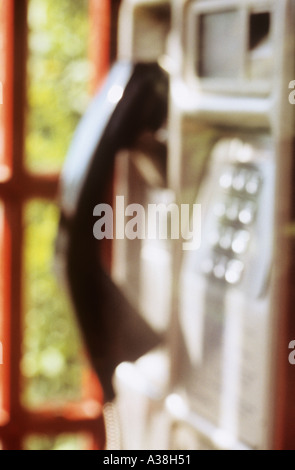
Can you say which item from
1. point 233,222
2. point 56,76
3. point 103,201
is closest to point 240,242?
point 233,222

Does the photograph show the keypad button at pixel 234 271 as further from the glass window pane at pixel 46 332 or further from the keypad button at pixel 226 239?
the glass window pane at pixel 46 332

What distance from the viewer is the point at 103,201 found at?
1.02 m

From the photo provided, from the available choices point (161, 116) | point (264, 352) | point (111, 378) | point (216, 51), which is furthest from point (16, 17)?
point (264, 352)

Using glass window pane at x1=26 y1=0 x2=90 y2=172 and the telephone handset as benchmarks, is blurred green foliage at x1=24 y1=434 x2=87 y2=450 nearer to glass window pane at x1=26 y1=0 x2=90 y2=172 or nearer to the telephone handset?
glass window pane at x1=26 y1=0 x2=90 y2=172

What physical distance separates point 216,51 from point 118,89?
194mm

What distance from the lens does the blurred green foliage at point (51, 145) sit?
158 centimetres

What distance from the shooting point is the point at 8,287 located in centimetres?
119

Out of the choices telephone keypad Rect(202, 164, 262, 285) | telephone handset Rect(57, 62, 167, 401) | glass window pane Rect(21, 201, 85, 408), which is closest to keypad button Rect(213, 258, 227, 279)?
telephone keypad Rect(202, 164, 262, 285)

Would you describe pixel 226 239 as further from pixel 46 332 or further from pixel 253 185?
pixel 46 332

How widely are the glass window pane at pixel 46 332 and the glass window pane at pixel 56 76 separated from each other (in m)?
0.14

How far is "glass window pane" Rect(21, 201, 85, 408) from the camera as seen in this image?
166 cm

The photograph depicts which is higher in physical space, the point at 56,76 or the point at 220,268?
the point at 56,76

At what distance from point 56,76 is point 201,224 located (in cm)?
89

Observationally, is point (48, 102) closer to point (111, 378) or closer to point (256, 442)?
Result: point (111, 378)
